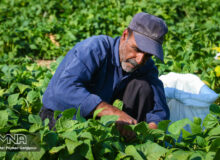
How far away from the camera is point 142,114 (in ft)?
8.33

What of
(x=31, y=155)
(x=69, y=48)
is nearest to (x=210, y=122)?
(x=31, y=155)

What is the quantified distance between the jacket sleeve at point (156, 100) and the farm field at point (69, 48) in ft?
0.37

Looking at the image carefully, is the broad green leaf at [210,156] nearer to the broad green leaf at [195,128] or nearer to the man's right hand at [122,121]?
the broad green leaf at [195,128]

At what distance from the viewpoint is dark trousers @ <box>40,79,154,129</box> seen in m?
2.48

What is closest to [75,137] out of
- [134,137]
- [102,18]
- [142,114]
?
[134,137]

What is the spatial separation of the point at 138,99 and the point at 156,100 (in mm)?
159

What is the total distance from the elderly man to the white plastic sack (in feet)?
1.67

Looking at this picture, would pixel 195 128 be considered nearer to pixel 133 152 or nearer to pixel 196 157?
pixel 196 157

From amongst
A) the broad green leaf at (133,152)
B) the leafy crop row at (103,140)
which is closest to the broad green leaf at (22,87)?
the leafy crop row at (103,140)

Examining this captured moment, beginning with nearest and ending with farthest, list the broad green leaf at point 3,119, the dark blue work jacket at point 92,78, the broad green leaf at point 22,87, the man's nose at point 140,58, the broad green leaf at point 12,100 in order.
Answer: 1. the broad green leaf at point 3,119
2. the dark blue work jacket at point 92,78
3. the man's nose at point 140,58
4. the broad green leaf at point 12,100
5. the broad green leaf at point 22,87

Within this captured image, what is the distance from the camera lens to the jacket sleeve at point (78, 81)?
2105 millimetres

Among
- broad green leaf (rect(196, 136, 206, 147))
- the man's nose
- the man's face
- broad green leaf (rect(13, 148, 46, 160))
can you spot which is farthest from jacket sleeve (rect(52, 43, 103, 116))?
broad green leaf (rect(196, 136, 206, 147))

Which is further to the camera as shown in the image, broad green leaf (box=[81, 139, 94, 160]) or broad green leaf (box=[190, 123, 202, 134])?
broad green leaf (box=[190, 123, 202, 134])

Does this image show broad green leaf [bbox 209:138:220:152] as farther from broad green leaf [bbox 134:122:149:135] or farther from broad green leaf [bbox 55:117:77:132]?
broad green leaf [bbox 55:117:77:132]
